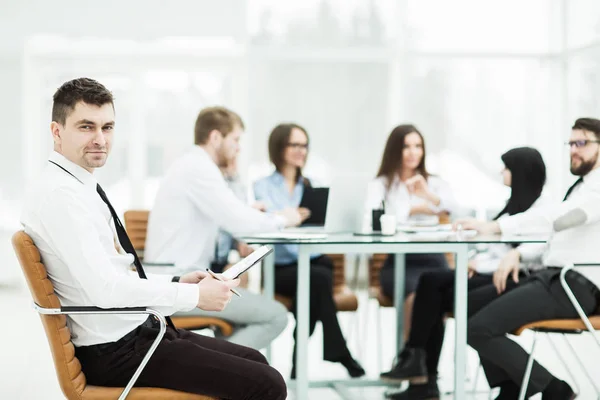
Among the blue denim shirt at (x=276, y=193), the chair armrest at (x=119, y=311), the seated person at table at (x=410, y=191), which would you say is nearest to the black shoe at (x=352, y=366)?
the seated person at table at (x=410, y=191)

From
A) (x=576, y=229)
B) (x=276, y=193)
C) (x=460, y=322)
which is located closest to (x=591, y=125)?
(x=576, y=229)

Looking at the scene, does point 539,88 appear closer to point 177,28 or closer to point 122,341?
point 177,28

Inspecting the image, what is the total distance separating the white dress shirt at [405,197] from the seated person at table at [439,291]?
471 millimetres

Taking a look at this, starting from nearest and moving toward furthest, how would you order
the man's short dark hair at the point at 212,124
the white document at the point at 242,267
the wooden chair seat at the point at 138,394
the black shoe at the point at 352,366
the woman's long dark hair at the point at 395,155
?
the wooden chair seat at the point at 138,394 → the white document at the point at 242,267 → the man's short dark hair at the point at 212,124 → the black shoe at the point at 352,366 → the woman's long dark hair at the point at 395,155

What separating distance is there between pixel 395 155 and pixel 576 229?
4.50 ft

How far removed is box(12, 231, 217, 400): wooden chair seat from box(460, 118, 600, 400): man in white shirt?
1479 mm

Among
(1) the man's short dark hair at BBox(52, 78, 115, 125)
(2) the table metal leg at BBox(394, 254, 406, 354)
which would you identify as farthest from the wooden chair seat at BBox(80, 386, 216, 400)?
(2) the table metal leg at BBox(394, 254, 406, 354)

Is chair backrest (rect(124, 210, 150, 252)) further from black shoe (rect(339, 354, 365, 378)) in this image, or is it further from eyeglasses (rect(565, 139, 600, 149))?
eyeglasses (rect(565, 139, 600, 149))

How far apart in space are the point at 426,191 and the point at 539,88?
4.42 meters

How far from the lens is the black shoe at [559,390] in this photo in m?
3.32

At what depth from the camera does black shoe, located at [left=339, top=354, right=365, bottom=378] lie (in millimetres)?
3981

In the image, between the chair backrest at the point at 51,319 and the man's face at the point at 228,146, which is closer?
the chair backrest at the point at 51,319

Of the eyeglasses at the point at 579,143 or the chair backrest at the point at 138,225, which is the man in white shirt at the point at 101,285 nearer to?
the chair backrest at the point at 138,225

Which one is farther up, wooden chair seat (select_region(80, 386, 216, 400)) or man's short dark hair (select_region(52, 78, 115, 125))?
man's short dark hair (select_region(52, 78, 115, 125))
